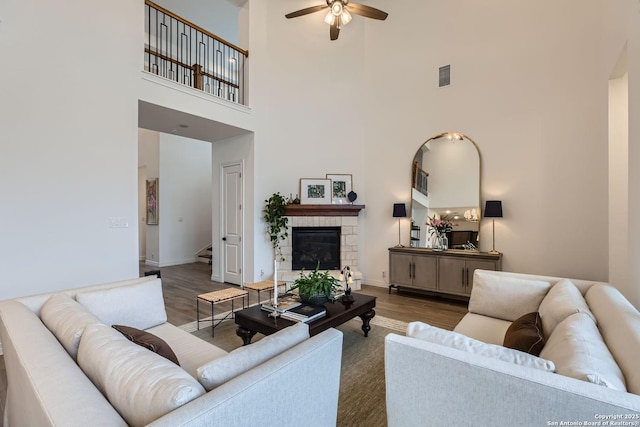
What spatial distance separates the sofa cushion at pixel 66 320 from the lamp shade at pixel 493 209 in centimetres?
455

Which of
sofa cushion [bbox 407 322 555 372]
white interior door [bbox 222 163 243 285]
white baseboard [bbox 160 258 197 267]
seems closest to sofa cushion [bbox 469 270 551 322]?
sofa cushion [bbox 407 322 555 372]

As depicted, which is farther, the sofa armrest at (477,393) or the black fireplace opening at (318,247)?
the black fireplace opening at (318,247)

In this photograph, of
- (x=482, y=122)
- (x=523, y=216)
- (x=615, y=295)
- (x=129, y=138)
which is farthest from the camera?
(x=482, y=122)

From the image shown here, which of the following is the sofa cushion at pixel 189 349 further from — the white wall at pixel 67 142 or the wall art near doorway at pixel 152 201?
the wall art near doorway at pixel 152 201

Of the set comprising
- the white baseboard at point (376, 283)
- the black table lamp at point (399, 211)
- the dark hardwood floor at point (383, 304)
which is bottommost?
the dark hardwood floor at point (383, 304)

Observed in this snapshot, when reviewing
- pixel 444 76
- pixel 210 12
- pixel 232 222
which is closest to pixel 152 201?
pixel 232 222

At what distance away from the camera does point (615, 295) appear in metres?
1.90

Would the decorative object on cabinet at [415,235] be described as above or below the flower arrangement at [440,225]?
below

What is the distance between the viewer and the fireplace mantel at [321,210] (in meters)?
5.43

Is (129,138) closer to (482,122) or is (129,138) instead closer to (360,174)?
(360,174)

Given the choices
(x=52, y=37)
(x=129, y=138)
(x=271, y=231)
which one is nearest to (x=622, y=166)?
(x=271, y=231)

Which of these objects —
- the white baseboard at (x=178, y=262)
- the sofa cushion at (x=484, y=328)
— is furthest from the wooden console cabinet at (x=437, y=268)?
the white baseboard at (x=178, y=262)

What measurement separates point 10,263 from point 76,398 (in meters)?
3.18

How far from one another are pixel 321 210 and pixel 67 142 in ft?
12.1
